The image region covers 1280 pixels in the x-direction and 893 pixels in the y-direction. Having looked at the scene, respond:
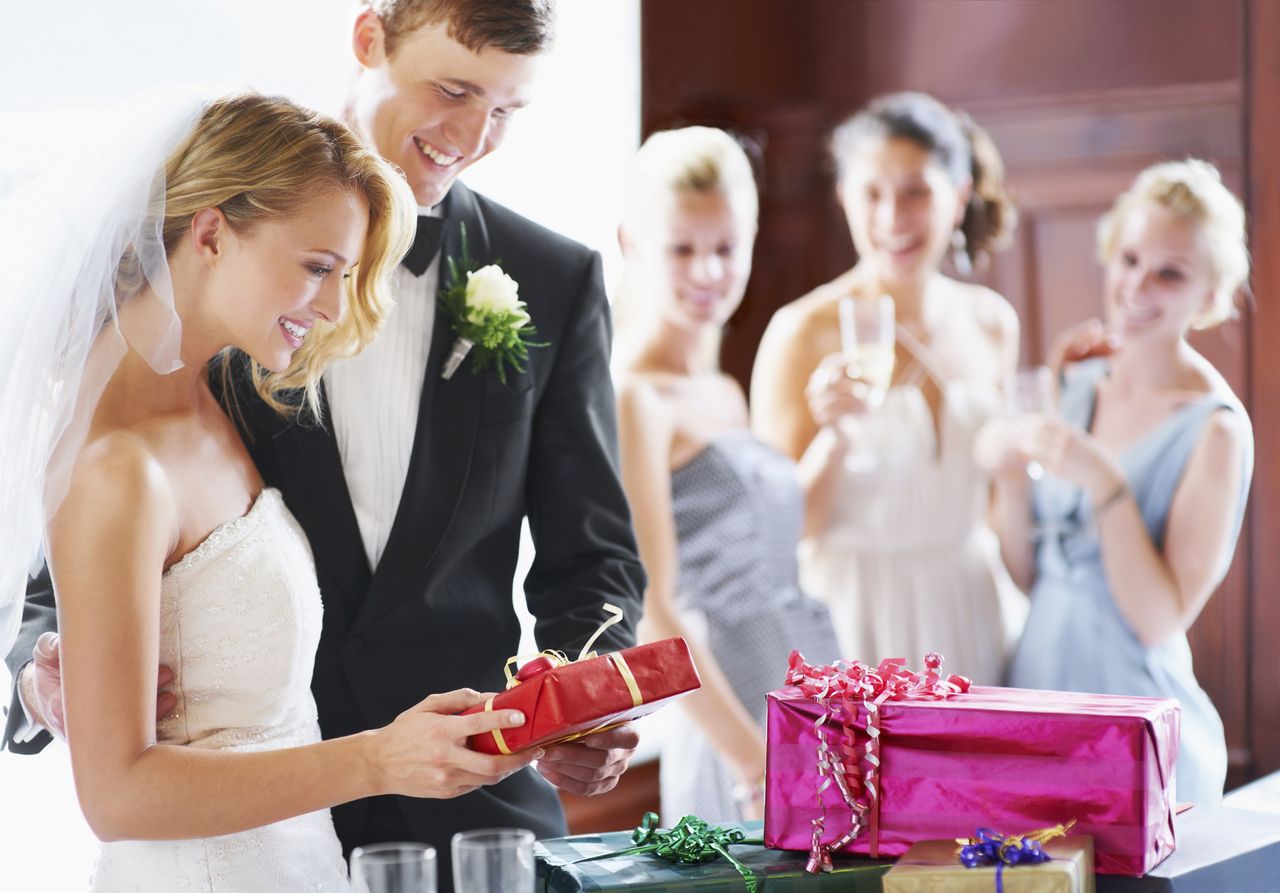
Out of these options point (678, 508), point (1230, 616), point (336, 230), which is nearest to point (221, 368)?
point (336, 230)

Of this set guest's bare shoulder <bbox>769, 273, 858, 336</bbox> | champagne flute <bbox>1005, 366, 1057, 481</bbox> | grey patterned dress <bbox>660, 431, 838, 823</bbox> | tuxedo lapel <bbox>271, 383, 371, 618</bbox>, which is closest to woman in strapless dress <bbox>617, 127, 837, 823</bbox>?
grey patterned dress <bbox>660, 431, 838, 823</bbox>

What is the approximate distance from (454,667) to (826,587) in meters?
2.14

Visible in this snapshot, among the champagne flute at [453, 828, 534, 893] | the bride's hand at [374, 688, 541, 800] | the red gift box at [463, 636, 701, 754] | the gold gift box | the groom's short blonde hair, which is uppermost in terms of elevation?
the groom's short blonde hair

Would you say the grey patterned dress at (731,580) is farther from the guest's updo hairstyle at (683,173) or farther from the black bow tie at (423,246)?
the black bow tie at (423,246)

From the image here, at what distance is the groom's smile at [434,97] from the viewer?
7.14 ft

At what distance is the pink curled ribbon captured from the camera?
170 cm

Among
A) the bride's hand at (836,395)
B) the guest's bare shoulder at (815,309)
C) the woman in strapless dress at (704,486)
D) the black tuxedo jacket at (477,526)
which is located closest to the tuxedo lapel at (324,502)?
the black tuxedo jacket at (477,526)

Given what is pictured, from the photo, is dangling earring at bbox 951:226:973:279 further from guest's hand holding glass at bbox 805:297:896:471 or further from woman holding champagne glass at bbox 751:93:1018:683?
guest's hand holding glass at bbox 805:297:896:471

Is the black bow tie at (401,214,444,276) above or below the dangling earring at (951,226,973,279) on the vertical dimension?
below

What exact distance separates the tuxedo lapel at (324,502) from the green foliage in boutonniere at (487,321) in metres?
0.24

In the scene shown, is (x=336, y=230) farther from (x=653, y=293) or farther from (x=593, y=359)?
(x=653, y=293)

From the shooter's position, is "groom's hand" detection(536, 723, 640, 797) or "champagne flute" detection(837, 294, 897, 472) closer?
"groom's hand" detection(536, 723, 640, 797)

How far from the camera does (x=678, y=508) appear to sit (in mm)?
3902

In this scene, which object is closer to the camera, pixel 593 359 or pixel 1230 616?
pixel 593 359
